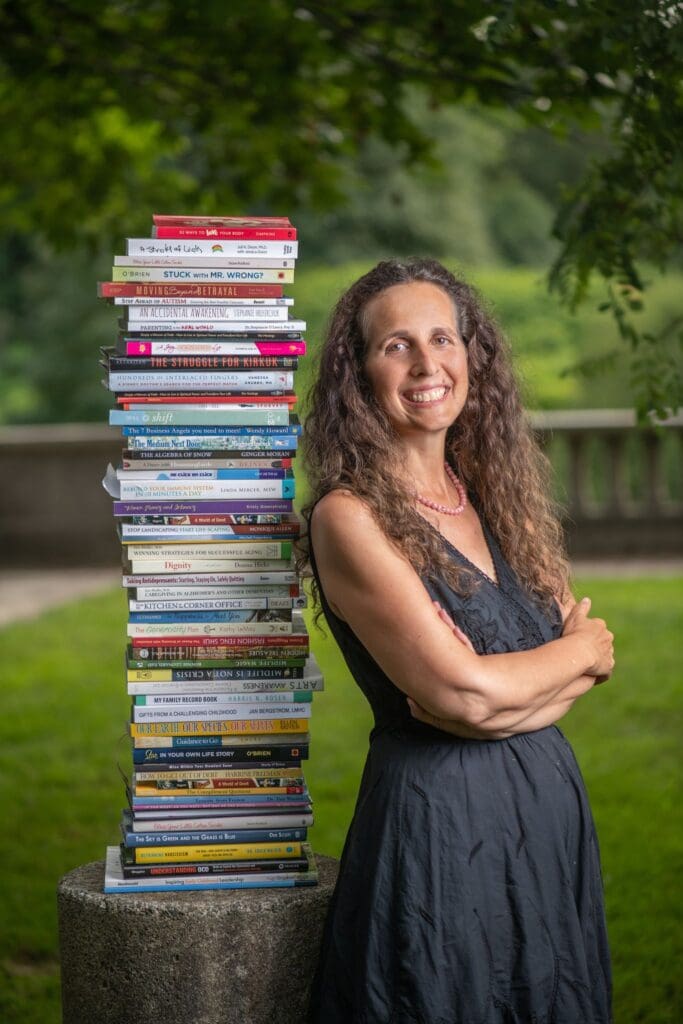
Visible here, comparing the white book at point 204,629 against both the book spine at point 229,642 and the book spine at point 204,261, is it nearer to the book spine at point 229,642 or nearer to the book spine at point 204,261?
the book spine at point 229,642

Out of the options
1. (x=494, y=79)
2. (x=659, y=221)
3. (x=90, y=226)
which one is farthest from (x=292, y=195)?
(x=659, y=221)

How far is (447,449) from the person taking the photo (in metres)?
3.24

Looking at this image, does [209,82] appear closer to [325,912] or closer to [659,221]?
[659,221]

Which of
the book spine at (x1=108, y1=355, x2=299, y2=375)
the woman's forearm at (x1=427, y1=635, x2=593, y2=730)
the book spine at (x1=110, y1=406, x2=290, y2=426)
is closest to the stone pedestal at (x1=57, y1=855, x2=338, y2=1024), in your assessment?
the woman's forearm at (x1=427, y1=635, x2=593, y2=730)

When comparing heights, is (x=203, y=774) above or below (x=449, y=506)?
below

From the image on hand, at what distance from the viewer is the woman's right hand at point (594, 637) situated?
2.88m

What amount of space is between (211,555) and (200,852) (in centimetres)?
66

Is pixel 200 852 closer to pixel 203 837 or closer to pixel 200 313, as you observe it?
pixel 203 837

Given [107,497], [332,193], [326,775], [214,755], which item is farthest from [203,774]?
[107,497]

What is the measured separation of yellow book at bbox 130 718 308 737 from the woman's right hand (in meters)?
0.62

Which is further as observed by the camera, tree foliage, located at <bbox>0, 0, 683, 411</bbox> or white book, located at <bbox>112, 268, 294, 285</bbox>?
tree foliage, located at <bbox>0, 0, 683, 411</bbox>

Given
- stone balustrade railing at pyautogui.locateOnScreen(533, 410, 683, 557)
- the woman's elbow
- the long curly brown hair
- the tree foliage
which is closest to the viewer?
the woman's elbow

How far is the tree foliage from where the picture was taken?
13.0ft

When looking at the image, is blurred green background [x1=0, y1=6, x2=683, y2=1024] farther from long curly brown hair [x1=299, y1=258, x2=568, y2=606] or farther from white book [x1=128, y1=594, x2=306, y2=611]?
white book [x1=128, y1=594, x2=306, y2=611]
